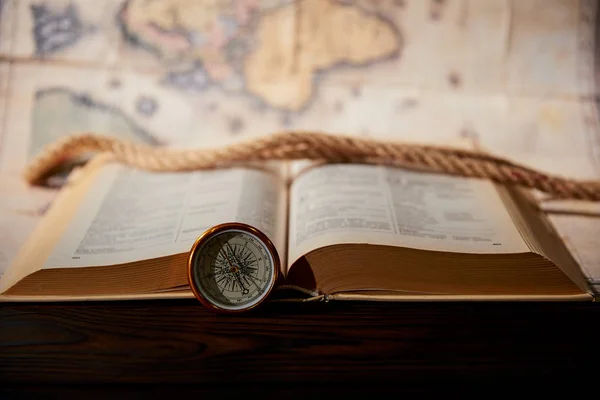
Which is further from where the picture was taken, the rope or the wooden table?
the rope

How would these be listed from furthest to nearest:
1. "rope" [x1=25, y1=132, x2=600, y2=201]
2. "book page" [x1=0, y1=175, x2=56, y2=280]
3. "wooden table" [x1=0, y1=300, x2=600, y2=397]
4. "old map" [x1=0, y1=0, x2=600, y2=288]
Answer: "old map" [x1=0, y1=0, x2=600, y2=288], "rope" [x1=25, y1=132, x2=600, y2=201], "book page" [x1=0, y1=175, x2=56, y2=280], "wooden table" [x1=0, y1=300, x2=600, y2=397]

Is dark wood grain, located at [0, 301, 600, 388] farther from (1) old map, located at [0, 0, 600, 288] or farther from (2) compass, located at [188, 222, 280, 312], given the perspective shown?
(1) old map, located at [0, 0, 600, 288]

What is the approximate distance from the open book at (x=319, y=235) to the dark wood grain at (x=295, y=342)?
0.07 ft

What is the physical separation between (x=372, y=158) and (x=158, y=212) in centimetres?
39

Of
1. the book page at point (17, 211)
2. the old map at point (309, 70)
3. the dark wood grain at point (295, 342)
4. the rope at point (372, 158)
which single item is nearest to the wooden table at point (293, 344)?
the dark wood grain at point (295, 342)

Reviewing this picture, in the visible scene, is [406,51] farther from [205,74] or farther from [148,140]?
[148,140]

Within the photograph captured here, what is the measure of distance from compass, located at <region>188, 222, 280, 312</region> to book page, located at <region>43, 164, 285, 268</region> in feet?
0.21

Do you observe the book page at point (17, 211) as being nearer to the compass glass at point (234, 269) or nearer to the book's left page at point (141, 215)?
the book's left page at point (141, 215)

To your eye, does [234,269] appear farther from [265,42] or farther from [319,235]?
[265,42]

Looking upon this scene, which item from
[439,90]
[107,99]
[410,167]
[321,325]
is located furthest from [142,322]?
[439,90]

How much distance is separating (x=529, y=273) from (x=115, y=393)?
1.77 ft

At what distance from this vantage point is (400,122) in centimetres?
142

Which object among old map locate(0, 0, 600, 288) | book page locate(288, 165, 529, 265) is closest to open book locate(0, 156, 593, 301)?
book page locate(288, 165, 529, 265)

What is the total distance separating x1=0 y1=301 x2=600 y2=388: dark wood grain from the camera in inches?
29.5
